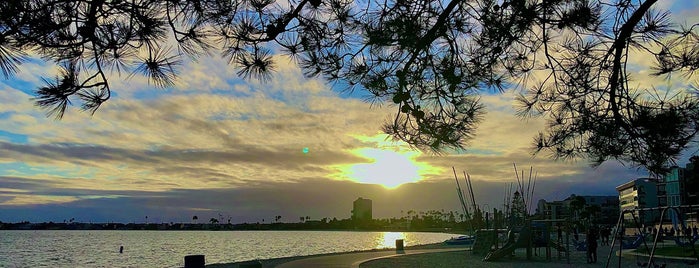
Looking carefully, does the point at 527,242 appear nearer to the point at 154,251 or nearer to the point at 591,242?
the point at 591,242

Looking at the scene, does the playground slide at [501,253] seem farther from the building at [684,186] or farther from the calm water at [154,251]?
the calm water at [154,251]

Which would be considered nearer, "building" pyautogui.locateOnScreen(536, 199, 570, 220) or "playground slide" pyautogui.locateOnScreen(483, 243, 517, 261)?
"playground slide" pyautogui.locateOnScreen(483, 243, 517, 261)

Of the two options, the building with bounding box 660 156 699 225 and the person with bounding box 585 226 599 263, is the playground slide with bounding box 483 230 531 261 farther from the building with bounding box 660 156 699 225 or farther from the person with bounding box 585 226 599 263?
the building with bounding box 660 156 699 225

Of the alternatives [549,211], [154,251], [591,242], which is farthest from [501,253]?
[549,211]

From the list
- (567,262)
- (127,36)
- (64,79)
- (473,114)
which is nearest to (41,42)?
(64,79)

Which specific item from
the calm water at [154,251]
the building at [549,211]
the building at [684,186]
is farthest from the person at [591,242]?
the calm water at [154,251]

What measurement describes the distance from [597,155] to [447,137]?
5.81 ft

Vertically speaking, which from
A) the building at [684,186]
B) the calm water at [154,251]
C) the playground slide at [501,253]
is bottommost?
the calm water at [154,251]

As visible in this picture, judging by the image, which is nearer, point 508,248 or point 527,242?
point 508,248

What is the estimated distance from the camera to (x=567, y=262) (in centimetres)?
2202

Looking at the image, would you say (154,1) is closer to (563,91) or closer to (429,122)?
(429,122)

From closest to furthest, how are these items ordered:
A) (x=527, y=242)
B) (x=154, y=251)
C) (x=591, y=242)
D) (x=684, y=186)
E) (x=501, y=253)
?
(x=591, y=242)
(x=501, y=253)
(x=527, y=242)
(x=684, y=186)
(x=154, y=251)

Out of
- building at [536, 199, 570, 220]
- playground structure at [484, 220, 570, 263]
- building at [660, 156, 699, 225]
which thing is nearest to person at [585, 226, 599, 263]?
playground structure at [484, 220, 570, 263]

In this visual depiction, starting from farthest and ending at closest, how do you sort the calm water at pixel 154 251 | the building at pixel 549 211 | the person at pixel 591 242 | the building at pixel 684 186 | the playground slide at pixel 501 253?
1. the calm water at pixel 154 251
2. the building at pixel 549 211
3. the playground slide at pixel 501 253
4. the person at pixel 591 242
5. the building at pixel 684 186
